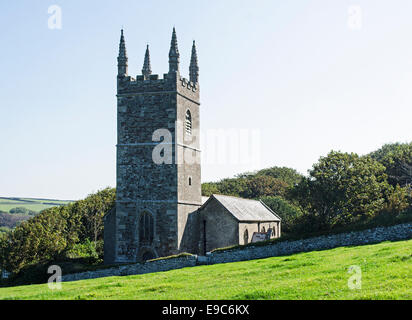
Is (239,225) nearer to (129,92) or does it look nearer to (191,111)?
(191,111)

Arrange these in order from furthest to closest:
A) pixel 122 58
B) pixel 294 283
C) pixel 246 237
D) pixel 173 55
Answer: pixel 246 237 → pixel 122 58 → pixel 173 55 → pixel 294 283

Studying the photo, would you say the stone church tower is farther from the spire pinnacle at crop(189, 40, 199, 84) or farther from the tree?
the tree

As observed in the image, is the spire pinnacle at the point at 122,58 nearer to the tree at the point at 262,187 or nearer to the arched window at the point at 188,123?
the arched window at the point at 188,123

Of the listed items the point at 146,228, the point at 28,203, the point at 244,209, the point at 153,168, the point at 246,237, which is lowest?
the point at 246,237

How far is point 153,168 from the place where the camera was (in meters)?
30.4

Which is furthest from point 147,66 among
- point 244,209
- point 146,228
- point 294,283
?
point 294,283

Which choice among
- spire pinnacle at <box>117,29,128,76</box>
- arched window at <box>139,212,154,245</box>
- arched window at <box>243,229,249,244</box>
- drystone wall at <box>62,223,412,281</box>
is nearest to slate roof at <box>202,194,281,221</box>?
arched window at <box>243,229,249,244</box>

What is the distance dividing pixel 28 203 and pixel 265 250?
125 metres

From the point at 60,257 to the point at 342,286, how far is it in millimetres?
Result: 26631

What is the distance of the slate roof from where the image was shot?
32.2 meters

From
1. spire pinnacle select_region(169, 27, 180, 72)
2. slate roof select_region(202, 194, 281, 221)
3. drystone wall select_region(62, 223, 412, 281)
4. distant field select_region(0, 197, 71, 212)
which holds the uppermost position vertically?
spire pinnacle select_region(169, 27, 180, 72)

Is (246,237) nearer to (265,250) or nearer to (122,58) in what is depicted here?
(265,250)
